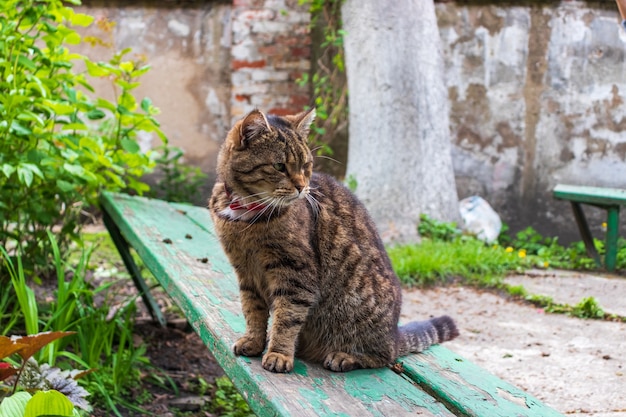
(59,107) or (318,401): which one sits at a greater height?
(59,107)

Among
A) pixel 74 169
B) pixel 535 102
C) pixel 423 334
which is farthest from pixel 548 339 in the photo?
pixel 535 102

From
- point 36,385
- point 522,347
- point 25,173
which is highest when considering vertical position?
point 25,173

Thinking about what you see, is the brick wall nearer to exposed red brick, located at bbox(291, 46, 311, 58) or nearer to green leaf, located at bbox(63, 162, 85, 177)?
exposed red brick, located at bbox(291, 46, 311, 58)

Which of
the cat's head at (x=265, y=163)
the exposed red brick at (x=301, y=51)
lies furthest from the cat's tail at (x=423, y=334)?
the exposed red brick at (x=301, y=51)

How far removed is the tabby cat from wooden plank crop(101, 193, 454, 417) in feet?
0.23

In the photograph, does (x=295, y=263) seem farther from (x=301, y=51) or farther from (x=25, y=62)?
(x=301, y=51)

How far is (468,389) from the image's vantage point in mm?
1966

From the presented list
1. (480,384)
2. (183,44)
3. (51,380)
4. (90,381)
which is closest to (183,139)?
(183,44)

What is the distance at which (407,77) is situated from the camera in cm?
636

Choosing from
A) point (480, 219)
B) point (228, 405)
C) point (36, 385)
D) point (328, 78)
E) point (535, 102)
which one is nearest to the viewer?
point (36, 385)

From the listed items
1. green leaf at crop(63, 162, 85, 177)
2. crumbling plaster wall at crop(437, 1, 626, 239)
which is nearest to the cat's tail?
green leaf at crop(63, 162, 85, 177)

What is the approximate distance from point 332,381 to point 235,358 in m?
0.29

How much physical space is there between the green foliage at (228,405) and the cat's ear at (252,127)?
161 cm

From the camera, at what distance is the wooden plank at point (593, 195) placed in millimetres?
6135
